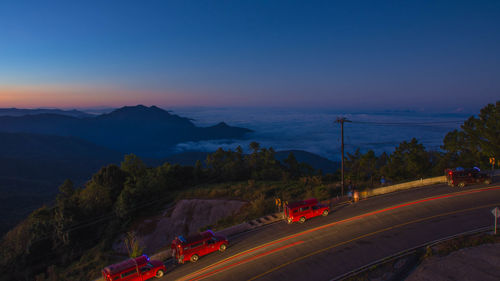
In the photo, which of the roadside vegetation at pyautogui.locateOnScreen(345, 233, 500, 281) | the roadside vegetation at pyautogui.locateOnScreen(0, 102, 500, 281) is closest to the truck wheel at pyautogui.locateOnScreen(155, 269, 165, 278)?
the roadside vegetation at pyautogui.locateOnScreen(0, 102, 500, 281)

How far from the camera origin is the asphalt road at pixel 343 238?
17234 millimetres

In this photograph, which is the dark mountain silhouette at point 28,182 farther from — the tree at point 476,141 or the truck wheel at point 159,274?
the tree at point 476,141

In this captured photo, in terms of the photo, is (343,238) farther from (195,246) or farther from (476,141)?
(476,141)

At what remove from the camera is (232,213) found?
34281 millimetres

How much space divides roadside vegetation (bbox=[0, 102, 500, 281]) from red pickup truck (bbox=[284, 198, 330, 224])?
15.4 feet

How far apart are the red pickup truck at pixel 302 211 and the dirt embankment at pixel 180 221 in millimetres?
12715

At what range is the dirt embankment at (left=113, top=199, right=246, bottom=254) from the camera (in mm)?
35750

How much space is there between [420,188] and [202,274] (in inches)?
1067

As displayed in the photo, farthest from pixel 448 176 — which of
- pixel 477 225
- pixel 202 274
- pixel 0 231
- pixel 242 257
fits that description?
pixel 0 231

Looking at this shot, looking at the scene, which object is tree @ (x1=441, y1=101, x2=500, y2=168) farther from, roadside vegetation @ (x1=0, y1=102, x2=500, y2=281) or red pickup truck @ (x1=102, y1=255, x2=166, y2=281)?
red pickup truck @ (x1=102, y1=255, x2=166, y2=281)

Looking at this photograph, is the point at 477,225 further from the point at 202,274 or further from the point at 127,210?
the point at 127,210

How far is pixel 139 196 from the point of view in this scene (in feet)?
145

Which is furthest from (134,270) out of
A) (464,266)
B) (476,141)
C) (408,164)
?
(476,141)

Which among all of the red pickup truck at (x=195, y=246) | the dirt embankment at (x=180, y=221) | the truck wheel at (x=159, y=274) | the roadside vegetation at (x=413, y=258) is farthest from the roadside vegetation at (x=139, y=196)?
the roadside vegetation at (x=413, y=258)
